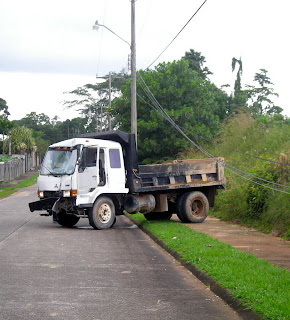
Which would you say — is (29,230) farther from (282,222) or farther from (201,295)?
(201,295)

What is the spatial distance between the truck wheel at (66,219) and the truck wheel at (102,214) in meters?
1.57

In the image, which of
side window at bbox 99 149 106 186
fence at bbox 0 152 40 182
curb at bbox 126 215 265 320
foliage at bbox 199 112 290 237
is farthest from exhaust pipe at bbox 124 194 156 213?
fence at bbox 0 152 40 182

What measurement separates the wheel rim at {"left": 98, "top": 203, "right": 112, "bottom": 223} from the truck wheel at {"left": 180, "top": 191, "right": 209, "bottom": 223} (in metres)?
2.66

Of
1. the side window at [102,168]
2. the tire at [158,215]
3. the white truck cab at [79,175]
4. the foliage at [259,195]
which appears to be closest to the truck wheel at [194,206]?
the tire at [158,215]

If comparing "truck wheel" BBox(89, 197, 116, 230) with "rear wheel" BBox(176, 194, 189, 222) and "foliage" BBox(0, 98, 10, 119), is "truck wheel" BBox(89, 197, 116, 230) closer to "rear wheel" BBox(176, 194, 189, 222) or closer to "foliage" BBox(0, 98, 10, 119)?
"rear wheel" BBox(176, 194, 189, 222)

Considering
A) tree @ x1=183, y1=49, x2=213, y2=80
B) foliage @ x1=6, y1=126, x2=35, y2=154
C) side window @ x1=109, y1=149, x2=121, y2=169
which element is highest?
tree @ x1=183, y1=49, x2=213, y2=80

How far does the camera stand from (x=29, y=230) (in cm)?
1734

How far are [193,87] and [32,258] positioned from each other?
26793mm

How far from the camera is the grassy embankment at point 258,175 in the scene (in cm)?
1665

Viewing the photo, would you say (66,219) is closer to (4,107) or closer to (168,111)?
(168,111)

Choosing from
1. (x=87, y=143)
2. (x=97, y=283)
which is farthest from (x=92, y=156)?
(x=97, y=283)

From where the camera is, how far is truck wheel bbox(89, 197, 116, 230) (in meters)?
17.7

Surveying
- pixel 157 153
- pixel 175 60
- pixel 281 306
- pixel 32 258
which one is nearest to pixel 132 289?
pixel 281 306

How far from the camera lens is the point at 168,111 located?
34.9m
